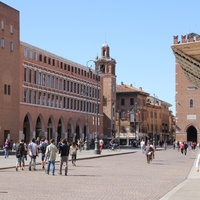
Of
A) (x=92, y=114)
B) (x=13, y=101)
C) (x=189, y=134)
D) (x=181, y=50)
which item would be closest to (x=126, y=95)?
(x=92, y=114)

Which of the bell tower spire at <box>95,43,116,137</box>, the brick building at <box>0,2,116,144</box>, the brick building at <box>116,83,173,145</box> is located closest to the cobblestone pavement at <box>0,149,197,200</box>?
the brick building at <box>0,2,116,144</box>

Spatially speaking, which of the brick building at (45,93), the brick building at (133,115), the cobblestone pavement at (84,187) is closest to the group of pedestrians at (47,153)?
the cobblestone pavement at (84,187)

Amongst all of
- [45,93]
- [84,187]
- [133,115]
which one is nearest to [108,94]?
[133,115]

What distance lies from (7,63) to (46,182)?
5899cm

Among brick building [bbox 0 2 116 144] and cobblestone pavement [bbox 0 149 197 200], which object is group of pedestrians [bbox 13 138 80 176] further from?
brick building [bbox 0 2 116 144]

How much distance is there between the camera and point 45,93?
95.1 metres

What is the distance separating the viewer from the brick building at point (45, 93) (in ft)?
266

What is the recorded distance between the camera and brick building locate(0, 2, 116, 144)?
3187 inches

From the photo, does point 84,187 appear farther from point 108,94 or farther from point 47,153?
point 108,94

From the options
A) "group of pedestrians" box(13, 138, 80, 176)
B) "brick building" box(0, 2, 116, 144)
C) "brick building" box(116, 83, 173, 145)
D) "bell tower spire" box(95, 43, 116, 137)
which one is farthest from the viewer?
"brick building" box(116, 83, 173, 145)

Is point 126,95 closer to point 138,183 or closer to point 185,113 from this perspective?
point 185,113

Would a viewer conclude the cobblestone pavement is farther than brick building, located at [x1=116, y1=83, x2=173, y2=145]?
No

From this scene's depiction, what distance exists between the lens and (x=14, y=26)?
3270 inches

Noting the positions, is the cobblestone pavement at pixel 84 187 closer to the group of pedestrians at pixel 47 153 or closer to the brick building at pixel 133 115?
the group of pedestrians at pixel 47 153
